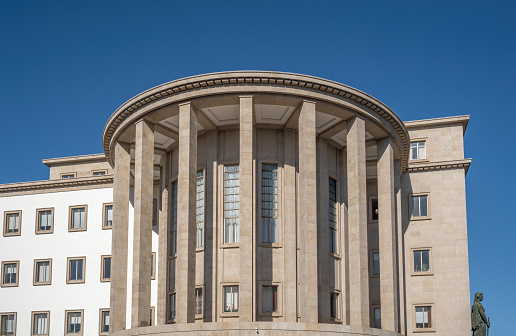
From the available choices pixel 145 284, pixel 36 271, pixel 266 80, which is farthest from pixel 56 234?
pixel 266 80

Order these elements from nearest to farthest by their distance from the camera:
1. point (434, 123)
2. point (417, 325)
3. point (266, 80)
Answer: point (266, 80)
point (417, 325)
point (434, 123)

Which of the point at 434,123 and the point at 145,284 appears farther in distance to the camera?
the point at 434,123

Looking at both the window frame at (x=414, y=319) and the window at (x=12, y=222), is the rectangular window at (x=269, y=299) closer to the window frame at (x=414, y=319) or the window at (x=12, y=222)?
the window frame at (x=414, y=319)

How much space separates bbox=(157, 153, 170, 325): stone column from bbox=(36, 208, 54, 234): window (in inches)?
465

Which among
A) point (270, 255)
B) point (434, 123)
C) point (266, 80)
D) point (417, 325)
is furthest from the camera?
point (434, 123)

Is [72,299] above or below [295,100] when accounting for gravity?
below

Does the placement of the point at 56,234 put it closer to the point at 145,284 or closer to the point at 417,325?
the point at 145,284

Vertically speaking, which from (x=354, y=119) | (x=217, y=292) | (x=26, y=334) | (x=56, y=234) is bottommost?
(x=26, y=334)

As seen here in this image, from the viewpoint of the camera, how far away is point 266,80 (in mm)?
35656

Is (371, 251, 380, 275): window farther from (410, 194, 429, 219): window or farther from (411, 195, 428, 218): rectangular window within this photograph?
(411, 195, 428, 218): rectangular window

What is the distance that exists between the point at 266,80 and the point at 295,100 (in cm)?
195

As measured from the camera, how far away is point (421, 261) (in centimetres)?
4669

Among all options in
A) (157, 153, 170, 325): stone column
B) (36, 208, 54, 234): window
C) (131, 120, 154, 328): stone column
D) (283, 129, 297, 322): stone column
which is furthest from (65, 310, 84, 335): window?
(283, 129, 297, 322): stone column

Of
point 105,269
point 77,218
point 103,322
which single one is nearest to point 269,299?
point 103,322
